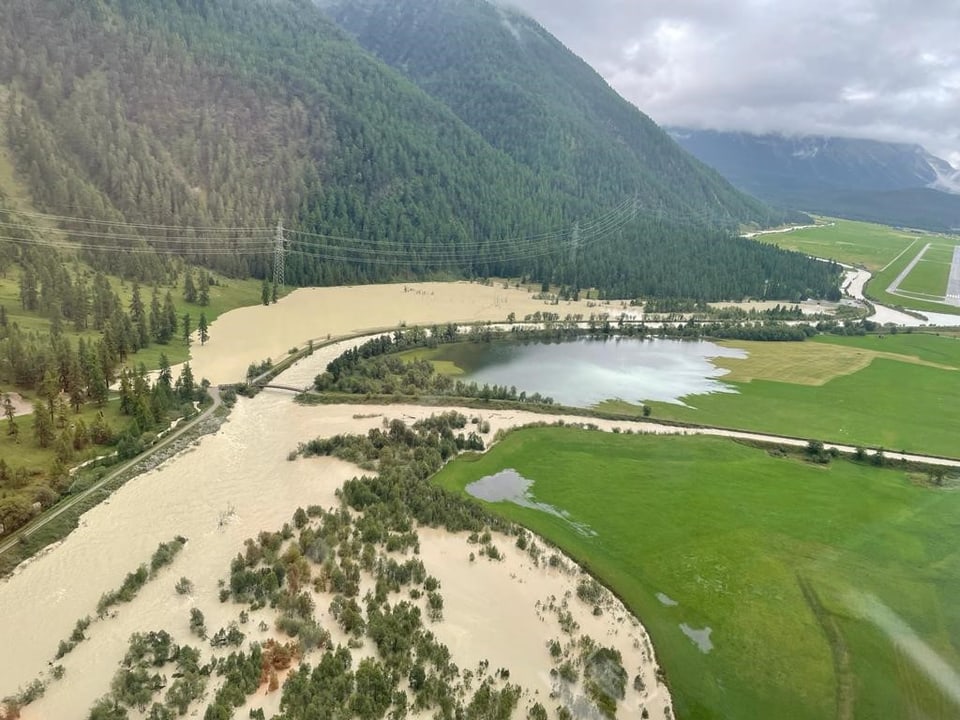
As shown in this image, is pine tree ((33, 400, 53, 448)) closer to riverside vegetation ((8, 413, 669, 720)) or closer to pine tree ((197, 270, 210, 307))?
riverside vegetation ((8, 413, 669, 720))

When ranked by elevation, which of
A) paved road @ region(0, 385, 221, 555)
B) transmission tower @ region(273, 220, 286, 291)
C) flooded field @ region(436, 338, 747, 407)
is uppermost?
transmission tower @ region(273, 220, 286, 291)

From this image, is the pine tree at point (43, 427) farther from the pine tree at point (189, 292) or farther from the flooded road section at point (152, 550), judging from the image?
the pine tree at point (189, 292)

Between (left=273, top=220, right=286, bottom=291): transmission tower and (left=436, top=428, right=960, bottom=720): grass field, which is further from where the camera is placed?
(left=273, top=220, right=286, bottom=291): transmission tower

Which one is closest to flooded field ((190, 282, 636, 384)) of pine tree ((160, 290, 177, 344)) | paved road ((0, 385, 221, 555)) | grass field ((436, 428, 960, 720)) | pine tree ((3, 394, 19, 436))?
pine tree ((160, 290, 177, 344))

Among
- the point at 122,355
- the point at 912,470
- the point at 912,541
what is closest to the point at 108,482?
the point at 122,355

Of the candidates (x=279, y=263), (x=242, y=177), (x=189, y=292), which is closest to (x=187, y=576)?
(x=189, y=292)

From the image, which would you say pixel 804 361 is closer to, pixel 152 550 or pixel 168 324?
pixel 152 550

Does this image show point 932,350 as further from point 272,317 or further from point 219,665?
point 219,665
